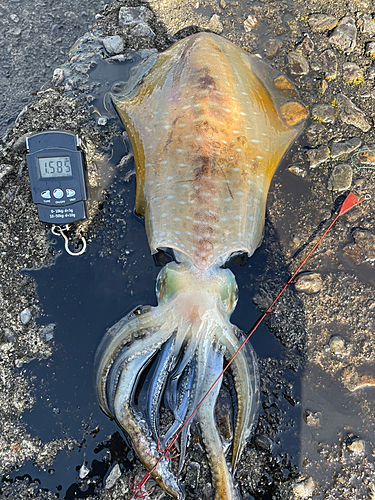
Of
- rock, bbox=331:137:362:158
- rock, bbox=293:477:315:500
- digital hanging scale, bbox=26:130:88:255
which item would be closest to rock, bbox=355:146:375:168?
rock, bbox=331:137:362:158

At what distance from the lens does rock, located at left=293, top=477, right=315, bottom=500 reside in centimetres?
310

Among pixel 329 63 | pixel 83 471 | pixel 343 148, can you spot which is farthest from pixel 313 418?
pixel 329 63

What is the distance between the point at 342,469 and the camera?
124 inches

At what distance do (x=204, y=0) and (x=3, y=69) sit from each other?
2562 mm

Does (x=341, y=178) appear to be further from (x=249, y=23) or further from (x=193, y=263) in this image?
(x=249, y=23)

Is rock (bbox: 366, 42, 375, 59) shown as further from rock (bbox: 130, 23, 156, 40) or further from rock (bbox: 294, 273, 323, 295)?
rock (bbox: 294, 273, 323, 295)

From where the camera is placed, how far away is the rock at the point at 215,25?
415 centimetres

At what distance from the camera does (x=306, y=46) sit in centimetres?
404

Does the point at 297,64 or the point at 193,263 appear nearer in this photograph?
the point at 193,263

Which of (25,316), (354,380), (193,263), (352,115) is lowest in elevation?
(354,380)

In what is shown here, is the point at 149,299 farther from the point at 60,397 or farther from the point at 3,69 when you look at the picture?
the point at 3,69

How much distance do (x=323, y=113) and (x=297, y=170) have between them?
73 cm

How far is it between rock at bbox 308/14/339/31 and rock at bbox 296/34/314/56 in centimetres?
19

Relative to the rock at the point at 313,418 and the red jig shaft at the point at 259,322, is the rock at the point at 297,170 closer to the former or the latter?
the red jig shaft at the point at 259,322
